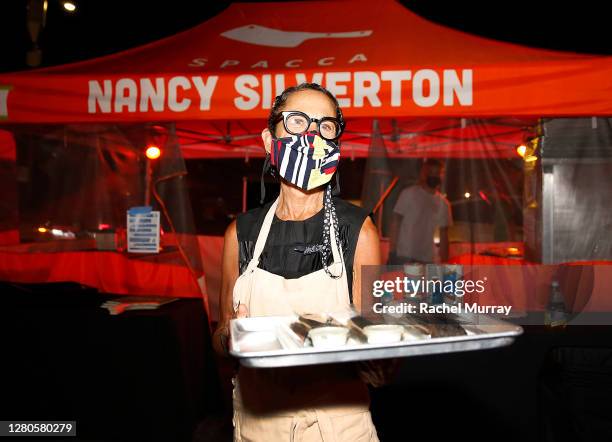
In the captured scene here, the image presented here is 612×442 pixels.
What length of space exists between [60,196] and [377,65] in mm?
3251

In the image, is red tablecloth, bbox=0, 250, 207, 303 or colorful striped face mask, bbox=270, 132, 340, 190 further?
red tablecloth, bbox=0, 250, 207, 303

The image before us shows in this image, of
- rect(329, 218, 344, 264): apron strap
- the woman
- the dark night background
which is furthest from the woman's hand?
the dark night background

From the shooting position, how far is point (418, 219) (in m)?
4.43

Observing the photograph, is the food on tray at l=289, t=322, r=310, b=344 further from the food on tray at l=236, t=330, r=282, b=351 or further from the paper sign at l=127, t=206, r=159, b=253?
the paper sign at l=127, t=206, r=159, b=253

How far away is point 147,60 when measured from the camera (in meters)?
3.74

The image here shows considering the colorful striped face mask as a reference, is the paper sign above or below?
below

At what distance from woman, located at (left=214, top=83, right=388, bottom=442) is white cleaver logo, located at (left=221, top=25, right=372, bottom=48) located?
2654 millimetres

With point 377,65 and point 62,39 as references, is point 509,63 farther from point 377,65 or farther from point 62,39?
point 62,39

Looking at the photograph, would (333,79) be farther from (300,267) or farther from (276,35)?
(300,267)

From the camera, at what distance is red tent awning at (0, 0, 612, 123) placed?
3.04m

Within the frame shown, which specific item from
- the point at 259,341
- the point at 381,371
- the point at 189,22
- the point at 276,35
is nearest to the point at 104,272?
the point at 276,35

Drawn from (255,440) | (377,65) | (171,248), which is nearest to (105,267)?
(171,248)

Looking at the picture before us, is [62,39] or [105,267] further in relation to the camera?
[62,39]

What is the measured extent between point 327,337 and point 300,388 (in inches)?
14.2
